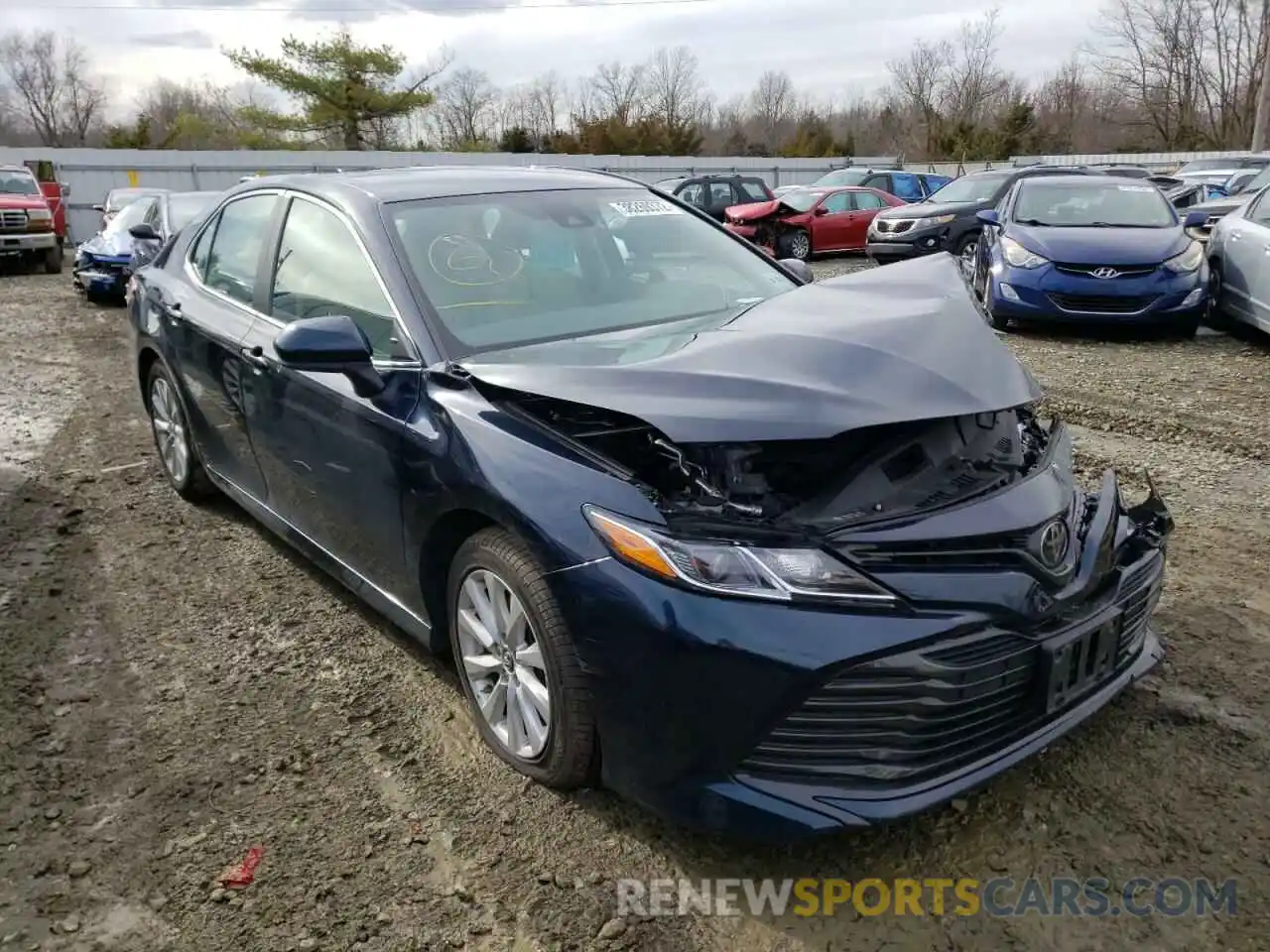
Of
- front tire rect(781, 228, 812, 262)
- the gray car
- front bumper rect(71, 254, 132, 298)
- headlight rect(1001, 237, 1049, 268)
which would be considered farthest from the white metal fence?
the gray car

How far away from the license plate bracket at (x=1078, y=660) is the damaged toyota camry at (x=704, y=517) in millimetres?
10

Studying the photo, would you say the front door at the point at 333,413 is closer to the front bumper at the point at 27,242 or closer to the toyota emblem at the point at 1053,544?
the toyota emblem at the point at 1053,544

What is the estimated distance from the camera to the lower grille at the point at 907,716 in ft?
6.78

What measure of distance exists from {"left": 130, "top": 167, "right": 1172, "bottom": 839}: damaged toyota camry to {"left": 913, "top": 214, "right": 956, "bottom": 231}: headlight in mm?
10988

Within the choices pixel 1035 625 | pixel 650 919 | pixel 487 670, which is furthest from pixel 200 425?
pixel 1035 625

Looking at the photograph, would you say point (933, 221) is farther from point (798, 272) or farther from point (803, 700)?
point (803, 700)

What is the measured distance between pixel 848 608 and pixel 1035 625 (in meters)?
0.48

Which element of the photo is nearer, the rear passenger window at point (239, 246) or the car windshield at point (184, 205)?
the rear passenger window at point (239, 246)

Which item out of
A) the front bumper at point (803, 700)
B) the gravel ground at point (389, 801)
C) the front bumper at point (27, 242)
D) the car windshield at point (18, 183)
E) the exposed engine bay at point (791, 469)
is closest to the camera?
the front bumper at point (803, 700)

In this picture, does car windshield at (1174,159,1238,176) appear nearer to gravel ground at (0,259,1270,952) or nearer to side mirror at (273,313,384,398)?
gravel ground at (0,259,1270,952)

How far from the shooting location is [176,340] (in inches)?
176

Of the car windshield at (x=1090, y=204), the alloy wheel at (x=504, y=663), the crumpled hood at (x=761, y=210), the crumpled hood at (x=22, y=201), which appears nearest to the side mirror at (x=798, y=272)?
the alloy wheel at (x=504, y=663)

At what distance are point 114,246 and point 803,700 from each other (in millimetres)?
13727

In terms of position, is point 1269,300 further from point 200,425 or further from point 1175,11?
point 1175,11
